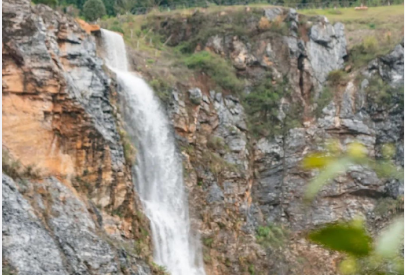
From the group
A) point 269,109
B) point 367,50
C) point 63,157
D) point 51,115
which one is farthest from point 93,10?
point 63,157

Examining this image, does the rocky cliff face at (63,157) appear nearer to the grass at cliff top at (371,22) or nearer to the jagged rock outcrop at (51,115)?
the jagged rock outcrop at (51,115)

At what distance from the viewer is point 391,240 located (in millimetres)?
25859

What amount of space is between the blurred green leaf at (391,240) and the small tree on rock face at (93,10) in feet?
78.8

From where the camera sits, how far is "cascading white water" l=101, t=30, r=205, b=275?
21.5 m

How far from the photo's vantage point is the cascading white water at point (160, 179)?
21.5 meters

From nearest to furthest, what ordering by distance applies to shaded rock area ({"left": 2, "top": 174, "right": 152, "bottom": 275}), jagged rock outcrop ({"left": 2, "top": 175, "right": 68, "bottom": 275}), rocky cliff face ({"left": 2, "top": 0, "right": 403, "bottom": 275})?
jagged rock outcrop ({"left": 2, "top": 175, "right": 68, "bottom": 275}) → shaded rock area ({"left": 2, "top": 174, "right": 152, "bottom": 275}) → rocky cliff face ({"left": 2, "top": 0, "right": 403, "bottom": 275})

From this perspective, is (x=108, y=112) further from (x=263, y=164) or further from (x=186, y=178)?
(x=263, y=164)

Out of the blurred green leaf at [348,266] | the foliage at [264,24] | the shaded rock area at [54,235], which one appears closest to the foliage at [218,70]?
the foliage at [264,24]

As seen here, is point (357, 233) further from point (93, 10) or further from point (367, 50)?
point (93, 10)

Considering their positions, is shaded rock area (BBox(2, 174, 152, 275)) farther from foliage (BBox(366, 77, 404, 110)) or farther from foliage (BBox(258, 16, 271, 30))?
foliage (BBox(258, 16, 271, 30))

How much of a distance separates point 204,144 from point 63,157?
29.5ft

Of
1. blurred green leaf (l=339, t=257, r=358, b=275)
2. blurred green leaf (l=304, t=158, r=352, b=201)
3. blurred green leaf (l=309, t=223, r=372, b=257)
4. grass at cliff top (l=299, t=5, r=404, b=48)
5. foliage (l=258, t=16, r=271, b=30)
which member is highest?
foliage (l=258, t=16, r=271, b=30)

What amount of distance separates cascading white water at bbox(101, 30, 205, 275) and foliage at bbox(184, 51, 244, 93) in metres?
4.33

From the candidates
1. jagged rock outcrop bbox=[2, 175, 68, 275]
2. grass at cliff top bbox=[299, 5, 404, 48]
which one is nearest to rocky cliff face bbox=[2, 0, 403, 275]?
jagged rock outcrop bbox=[2, 175, 68, 275]
